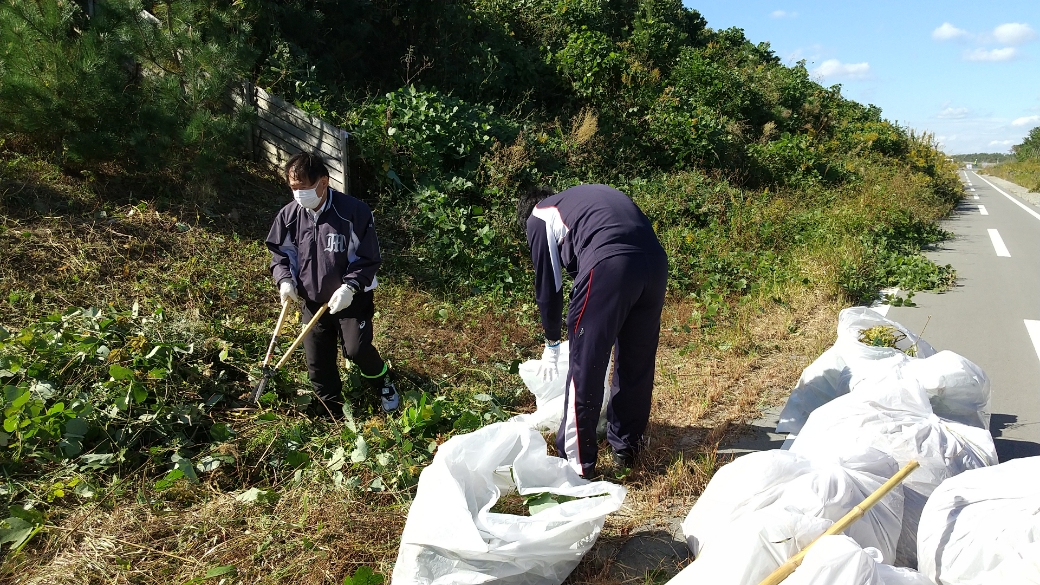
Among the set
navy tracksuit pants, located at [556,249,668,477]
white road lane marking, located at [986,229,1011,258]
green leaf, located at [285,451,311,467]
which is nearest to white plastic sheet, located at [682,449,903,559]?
navy tracksuit pants, located at [556,249,668,477]

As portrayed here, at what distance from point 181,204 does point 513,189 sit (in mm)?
3180

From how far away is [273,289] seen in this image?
5.12 meters

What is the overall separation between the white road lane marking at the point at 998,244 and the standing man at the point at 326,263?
9283mm

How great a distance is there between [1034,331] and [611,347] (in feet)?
15.8

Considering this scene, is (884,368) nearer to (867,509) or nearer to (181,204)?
(867,509)

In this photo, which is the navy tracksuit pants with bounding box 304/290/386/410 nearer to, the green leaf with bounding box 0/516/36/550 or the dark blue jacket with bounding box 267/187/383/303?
the dark blue jacket with bounding box 267/187/383/303

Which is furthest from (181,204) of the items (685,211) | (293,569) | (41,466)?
(685,211)

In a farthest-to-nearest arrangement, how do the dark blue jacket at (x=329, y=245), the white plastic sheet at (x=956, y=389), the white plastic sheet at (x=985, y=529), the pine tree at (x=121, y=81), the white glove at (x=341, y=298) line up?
the pine tree at (x=121, y=81) → the dark blue jacket at (x=329, y=245) → the white glove at (x=341, y=298) → the white plastic sheet at (x=956, y=389) → the white plastic sheet at (x=985, y=529)

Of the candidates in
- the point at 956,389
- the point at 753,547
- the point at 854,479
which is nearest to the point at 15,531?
the point at 753,547

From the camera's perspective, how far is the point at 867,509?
225 cm

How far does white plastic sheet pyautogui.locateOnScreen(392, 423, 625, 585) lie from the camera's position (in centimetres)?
228

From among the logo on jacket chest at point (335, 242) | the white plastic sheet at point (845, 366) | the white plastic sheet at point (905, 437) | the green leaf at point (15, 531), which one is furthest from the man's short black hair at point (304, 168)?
the white plastic sheet at point (845, 366)

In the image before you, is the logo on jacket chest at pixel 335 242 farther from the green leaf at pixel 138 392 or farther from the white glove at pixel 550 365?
the white glove at pixel 550 365

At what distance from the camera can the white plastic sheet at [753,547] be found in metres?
2.06
